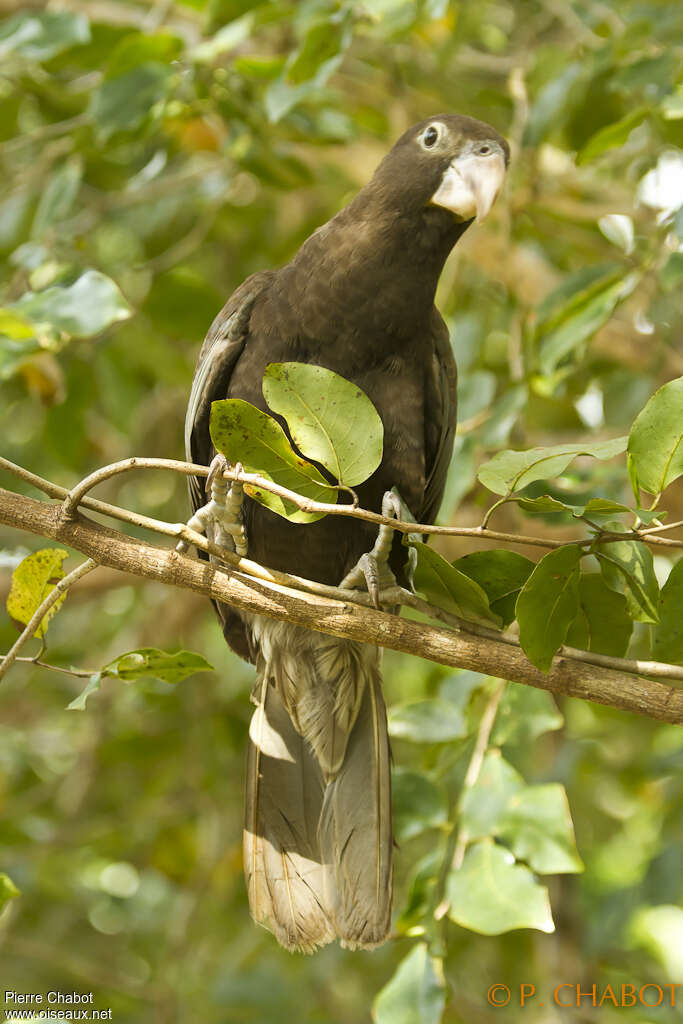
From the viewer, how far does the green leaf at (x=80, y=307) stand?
1.69m

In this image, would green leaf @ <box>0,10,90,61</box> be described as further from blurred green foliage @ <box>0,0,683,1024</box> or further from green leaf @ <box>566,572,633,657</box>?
green leaf @ <box>566,572,633,657</box>

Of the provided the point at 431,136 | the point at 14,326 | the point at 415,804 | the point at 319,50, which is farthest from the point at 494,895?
the point at 319,50

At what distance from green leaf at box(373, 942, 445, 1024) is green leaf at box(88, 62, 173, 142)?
1.67 meters

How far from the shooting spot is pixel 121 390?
2533 mm

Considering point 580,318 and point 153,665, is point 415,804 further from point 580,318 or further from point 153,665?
point 580,318

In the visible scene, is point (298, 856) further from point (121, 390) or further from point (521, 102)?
point (521, 102)

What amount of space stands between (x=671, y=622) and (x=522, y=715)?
1.65 feet

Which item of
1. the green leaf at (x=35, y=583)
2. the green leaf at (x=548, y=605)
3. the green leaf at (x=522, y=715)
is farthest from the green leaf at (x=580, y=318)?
the green leaf at (x=35, y=583)

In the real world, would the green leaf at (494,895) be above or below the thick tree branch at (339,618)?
below

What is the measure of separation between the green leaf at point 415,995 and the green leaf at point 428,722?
36cm

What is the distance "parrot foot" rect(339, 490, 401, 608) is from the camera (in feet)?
5.60

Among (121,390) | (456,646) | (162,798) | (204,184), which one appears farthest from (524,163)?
(162,798)

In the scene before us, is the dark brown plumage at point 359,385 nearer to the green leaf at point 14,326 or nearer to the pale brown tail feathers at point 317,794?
the pale brown tail feathers at point 317,794

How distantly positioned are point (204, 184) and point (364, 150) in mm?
647
